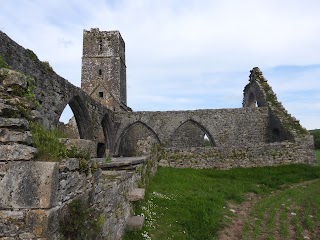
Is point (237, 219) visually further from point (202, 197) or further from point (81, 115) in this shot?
point (81, 115)

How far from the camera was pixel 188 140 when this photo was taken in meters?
28.0

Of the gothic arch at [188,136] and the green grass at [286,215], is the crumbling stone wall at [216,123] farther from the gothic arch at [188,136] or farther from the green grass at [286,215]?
the green grass at [286,215]

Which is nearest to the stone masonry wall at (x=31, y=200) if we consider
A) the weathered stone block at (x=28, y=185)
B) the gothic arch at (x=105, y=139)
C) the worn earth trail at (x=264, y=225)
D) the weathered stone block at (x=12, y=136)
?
the weathered stone block at (x=28, y=185)

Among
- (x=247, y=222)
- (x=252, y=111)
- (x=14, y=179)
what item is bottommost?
(x=247, y=222)

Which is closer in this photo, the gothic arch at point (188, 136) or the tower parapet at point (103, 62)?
the gothic arch at point (188, 136)

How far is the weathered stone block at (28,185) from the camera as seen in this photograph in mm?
2660

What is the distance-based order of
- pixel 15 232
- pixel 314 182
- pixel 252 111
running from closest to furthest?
pixel 15 232
pixel 314 182
pixel 252 111

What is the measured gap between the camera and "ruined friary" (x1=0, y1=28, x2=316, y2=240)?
8.81 ft

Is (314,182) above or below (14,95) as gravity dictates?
below

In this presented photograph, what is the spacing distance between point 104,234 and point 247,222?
455 centimetres

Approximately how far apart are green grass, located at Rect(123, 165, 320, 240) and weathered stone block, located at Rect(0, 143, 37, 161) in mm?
3021

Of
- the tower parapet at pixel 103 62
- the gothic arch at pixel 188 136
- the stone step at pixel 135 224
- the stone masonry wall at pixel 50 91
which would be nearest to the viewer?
the stone step at pixel 135 224

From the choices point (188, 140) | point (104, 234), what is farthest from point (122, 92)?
point (104, 234)

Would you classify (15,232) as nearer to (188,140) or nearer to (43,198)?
(43,198)
